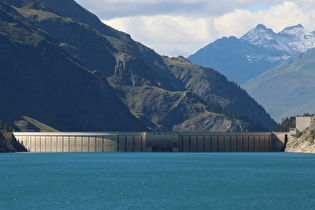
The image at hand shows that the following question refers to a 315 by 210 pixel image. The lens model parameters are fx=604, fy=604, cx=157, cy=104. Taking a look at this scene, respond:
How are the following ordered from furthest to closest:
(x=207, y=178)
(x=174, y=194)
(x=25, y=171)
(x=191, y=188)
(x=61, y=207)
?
(x=25, y=171) → (x=207, y=178) → (x=191, y=188) → (x=174, y=194) → (x=61, y=207)

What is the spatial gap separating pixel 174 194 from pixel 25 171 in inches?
2743

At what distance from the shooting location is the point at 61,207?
315 feet

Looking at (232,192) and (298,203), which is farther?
(232,192)

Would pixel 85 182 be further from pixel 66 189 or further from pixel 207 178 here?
pixel 207 178

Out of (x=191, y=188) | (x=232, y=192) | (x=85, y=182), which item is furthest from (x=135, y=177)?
(x=232, y=192)

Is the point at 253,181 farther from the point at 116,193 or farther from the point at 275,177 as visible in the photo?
the point at 116,193

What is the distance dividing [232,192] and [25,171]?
7427 centimetres

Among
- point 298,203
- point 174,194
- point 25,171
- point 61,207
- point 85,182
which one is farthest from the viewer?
point 25,171

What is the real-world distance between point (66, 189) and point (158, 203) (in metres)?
25.7

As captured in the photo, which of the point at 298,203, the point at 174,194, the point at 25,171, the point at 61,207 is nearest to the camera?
the point at 61,207

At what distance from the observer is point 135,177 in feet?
490

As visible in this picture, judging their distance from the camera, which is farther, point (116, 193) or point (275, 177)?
point (275, 177)

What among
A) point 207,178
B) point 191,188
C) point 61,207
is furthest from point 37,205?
point 207,178

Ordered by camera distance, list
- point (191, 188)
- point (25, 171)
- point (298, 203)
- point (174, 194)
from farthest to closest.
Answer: point (25, 171) → point (191, 188) → point (174, 194) → point (298, 203)
